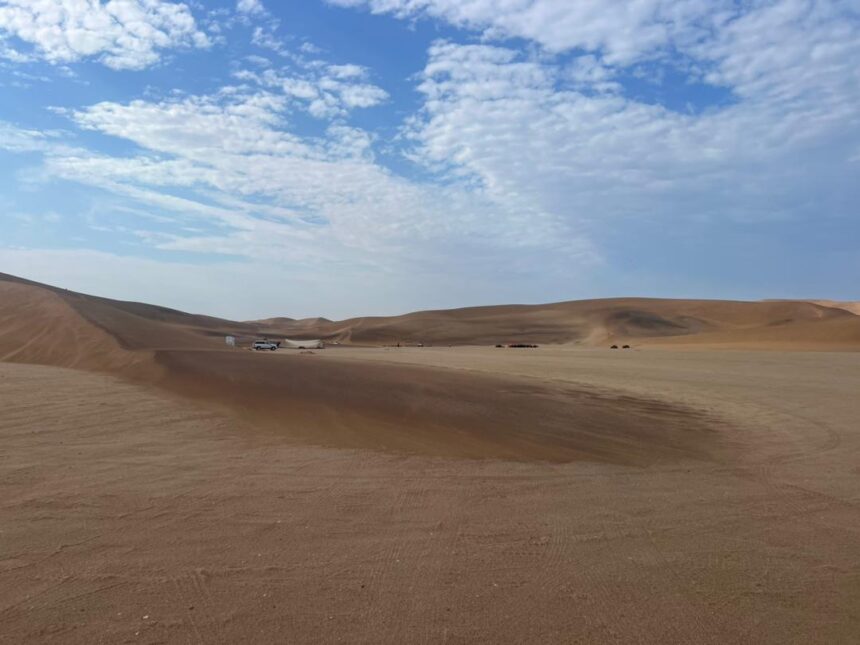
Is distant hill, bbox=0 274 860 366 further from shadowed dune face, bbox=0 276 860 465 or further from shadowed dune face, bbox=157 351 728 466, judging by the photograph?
shadowed dune face, bbox=157 351 728 466

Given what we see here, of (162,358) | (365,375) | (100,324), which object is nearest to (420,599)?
(365,375)

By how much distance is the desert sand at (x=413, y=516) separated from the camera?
4.77 meters

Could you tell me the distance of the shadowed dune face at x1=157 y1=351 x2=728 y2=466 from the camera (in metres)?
11.3

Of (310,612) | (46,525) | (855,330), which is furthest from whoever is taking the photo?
(855,330)

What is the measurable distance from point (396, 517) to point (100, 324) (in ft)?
81.5

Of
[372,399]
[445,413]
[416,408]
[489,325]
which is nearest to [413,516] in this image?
[445,413]

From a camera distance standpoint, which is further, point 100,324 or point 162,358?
point 100,324

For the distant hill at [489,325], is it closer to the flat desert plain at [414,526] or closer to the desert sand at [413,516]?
the desert sand at [413,516]

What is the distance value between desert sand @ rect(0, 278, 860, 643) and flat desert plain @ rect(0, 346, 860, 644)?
0.03 metres

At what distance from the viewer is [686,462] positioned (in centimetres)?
1062

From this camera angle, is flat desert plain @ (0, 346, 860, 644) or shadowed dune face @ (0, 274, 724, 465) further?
shadowed dune face @ (0, 274, 724, 465)

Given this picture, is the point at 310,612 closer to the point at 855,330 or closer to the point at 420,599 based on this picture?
the point at 420,599

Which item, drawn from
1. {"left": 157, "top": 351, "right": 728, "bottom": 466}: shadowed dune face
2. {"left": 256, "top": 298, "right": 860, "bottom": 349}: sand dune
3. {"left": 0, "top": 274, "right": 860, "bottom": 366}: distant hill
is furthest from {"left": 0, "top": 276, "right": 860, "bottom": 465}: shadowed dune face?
{"left": 256, "top": 298, "right": 860, "bottom": 349}: sand dune

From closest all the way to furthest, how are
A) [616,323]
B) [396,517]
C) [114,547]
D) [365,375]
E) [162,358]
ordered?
[114,547]
[396,517]
[365,375]
[162,358]
[616,323]
